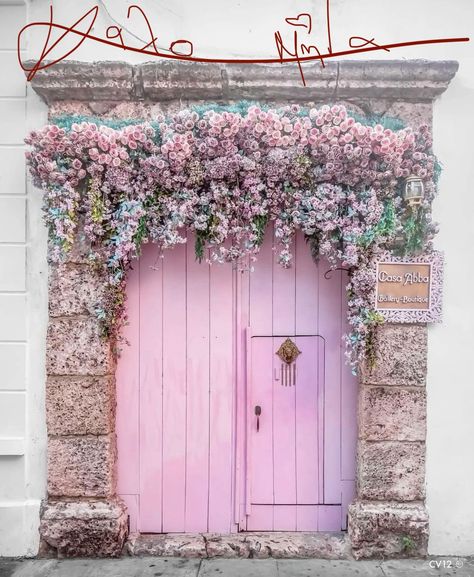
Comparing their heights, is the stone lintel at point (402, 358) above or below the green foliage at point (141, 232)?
below

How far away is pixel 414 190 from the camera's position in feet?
11.1

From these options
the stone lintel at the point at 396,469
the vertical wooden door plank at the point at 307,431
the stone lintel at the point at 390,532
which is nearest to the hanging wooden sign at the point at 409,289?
the vertical wooden door plank at the point at 307,431

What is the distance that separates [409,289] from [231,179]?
4.32 ft

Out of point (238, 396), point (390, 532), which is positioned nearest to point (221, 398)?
point (238, 396)

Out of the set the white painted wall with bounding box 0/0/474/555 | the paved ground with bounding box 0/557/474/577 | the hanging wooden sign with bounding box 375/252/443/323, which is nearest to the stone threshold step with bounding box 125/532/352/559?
the paved ground with bounding box 0/557/474/577

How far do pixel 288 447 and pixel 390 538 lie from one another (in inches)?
32.9

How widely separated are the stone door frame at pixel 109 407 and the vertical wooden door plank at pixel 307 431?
318mm

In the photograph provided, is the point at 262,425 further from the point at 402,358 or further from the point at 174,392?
the point at 402,358

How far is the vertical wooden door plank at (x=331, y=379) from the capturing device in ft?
12.5

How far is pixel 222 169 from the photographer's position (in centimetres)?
343

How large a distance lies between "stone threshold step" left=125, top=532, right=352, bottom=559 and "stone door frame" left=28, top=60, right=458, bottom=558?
133 mm

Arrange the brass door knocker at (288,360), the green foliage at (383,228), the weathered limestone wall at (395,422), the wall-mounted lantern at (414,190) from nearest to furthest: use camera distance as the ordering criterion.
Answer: the wall-mounted lantern at (414,190), the green foliage at (383,228), the weathered limestone wall at (395,422), the brass door knocker at (288,360)

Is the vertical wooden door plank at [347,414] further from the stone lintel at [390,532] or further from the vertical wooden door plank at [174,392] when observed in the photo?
the vertical wooden door plank at [174,392]

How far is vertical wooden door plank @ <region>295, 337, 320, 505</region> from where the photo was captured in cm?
384
